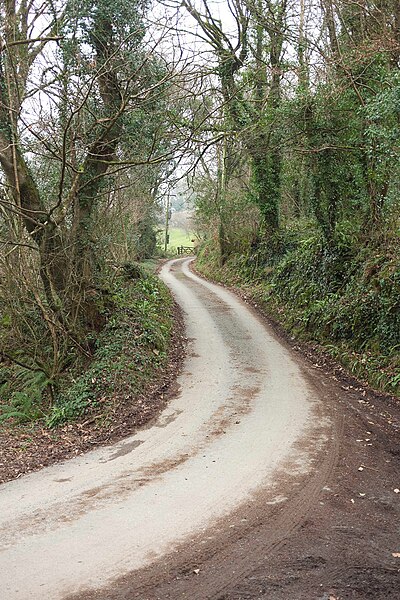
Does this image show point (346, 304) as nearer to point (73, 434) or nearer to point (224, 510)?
point (73, 434)

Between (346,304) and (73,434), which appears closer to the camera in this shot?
(73,434)

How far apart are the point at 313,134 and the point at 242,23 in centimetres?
616

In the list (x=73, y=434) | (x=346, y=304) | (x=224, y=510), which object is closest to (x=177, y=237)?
(x=346, y=304)

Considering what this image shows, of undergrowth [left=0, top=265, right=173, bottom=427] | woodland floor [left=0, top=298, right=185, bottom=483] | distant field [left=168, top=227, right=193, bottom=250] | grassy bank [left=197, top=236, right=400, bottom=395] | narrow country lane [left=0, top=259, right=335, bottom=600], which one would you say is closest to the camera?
narrow country lane [left=0, top=259, right=335, bottom=600]

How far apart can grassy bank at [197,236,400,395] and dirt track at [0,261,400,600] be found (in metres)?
1.73

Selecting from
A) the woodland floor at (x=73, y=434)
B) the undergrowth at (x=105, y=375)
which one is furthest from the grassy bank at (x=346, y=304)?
the woodland floor at (x=73, y=434)

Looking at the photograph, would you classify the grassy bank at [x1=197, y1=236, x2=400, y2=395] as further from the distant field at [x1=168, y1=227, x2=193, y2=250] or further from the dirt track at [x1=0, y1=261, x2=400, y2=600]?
the distant field at [x1=168, y1=227, x2=193, y2=250]

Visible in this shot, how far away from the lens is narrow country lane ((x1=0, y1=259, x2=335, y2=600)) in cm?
451

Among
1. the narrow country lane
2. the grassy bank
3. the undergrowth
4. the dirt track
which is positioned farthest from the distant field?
the dirt track

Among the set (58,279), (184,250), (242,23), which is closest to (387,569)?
(58,279)

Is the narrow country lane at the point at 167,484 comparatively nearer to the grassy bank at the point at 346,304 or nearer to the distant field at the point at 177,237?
the grassy bank at the point at 346,304

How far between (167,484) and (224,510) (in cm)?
100

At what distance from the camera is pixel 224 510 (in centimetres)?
553

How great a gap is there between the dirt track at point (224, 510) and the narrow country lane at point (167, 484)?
0.02m
